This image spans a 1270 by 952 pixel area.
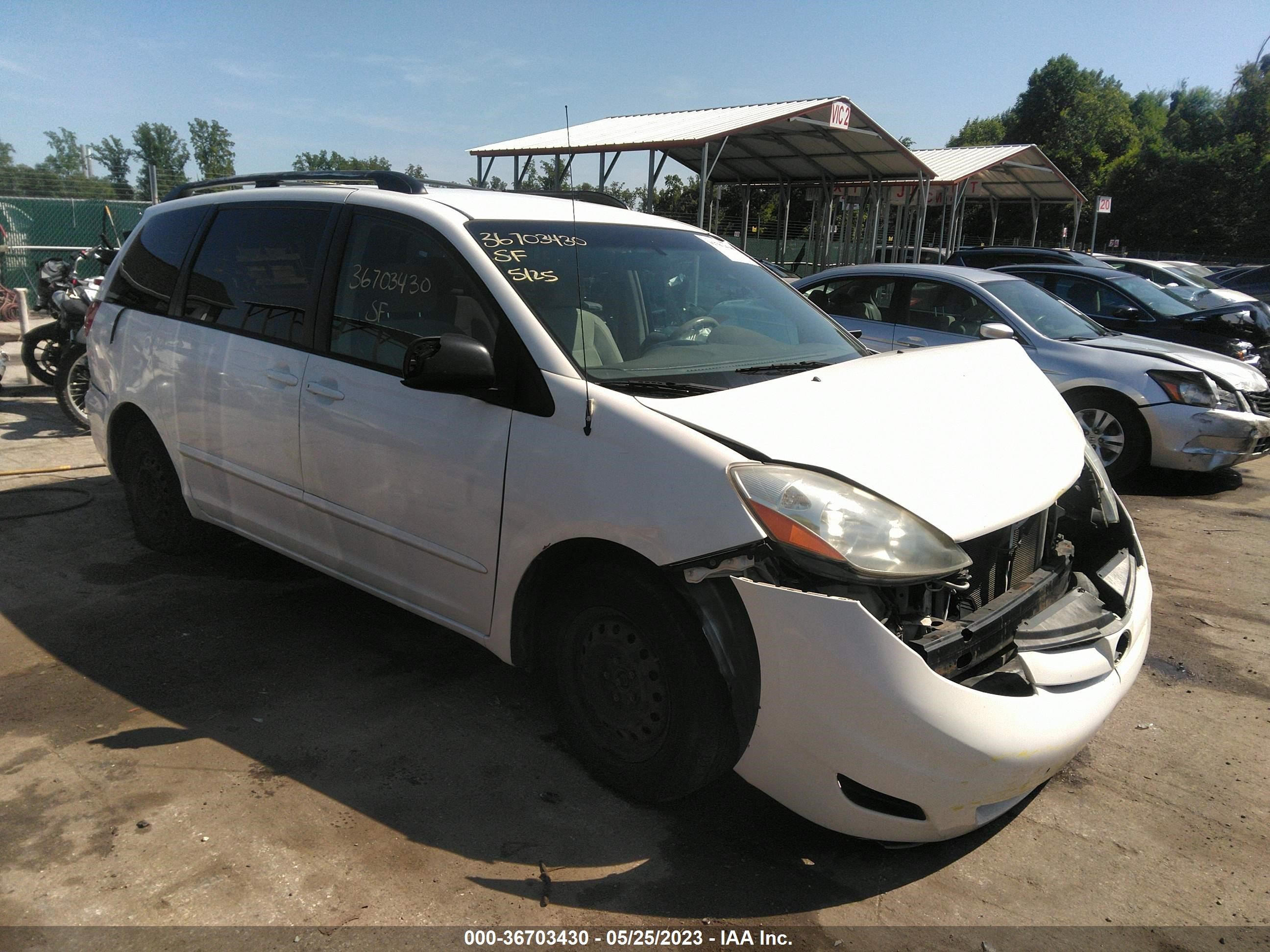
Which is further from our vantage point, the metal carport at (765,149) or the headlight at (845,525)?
the metal carport at (765,149)

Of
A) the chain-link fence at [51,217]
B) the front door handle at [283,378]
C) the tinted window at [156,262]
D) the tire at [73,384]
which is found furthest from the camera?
the chain-link fence at [51,217]

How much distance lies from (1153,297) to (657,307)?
29.3 feet

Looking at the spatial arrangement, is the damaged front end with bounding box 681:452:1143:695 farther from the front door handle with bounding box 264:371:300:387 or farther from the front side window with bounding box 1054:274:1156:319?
the front side window with bounding box 1054:274:1156:319

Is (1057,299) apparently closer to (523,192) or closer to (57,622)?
(523,192)

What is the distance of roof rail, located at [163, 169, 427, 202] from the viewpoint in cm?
377

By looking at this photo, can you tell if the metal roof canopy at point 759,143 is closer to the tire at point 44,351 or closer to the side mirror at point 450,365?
the tire at point 44,351

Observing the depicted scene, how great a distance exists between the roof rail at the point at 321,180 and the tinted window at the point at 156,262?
192 mm

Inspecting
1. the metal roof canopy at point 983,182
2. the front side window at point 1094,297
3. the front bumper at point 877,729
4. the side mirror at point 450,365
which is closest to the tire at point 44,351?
the side mirror at point 450,365

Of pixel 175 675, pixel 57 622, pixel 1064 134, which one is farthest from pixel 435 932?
pixel 1064 134

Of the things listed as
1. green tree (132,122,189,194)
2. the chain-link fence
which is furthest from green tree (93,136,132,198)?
the chain-link fence

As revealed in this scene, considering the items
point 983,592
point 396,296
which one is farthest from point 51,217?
point 983,592

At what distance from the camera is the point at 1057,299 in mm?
8492

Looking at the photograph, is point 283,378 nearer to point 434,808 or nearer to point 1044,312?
point 434,808

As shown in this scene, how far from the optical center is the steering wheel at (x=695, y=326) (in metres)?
3.46
